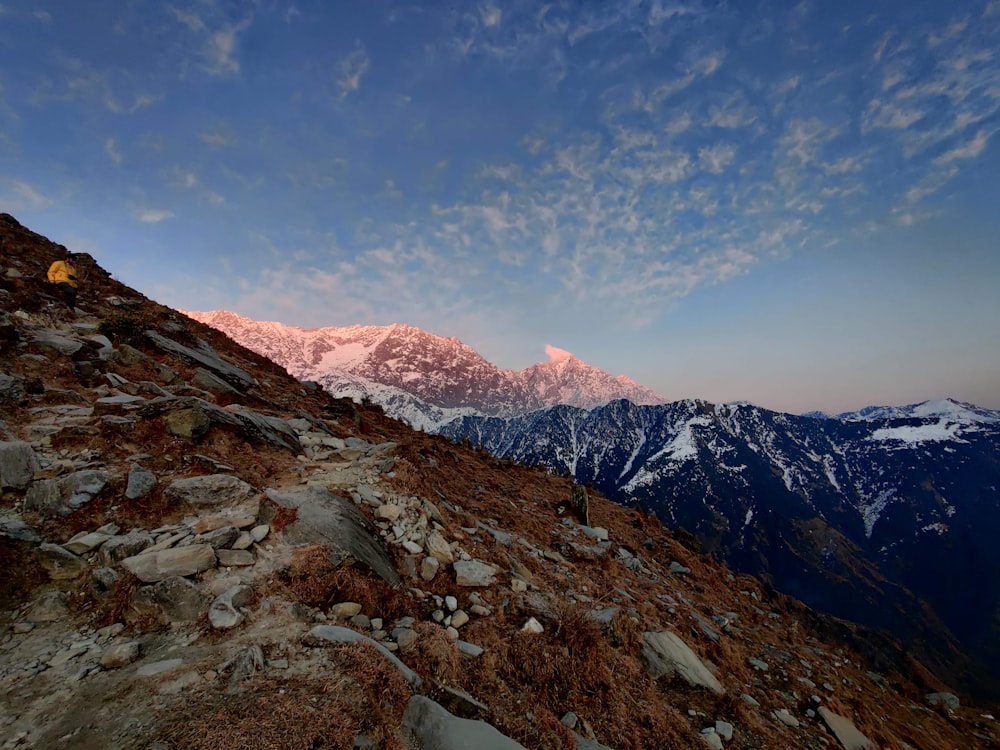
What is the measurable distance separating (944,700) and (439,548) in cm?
1687

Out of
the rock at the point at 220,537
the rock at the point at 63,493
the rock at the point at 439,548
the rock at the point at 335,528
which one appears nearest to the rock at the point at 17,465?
the rock at the point at 63,493

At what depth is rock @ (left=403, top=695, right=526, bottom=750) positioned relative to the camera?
17.1 feet

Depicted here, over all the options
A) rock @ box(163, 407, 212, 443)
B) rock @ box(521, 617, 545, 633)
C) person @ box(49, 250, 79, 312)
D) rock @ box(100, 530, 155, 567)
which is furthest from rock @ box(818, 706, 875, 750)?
person @ box(49, 250, 79, 312)

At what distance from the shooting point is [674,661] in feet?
31.2

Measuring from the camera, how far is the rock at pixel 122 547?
701cm

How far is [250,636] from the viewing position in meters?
6.12

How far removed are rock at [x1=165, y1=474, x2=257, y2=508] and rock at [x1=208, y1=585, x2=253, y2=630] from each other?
2.77 meters

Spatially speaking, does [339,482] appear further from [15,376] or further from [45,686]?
[15,376]

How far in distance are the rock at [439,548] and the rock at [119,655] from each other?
5.29 m

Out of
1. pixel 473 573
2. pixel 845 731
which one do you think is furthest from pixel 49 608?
pixel 845 731

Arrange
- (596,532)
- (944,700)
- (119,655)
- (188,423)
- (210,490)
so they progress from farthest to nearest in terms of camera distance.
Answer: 1. (596,532)
2. (944,700)
3. (188,423)
4. (210,490)
5. (119,655)

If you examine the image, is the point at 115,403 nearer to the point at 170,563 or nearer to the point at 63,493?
the point at 63,493

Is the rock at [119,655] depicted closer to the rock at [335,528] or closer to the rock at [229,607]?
the rock at [229,607]

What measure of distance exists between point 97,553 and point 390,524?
522cm
